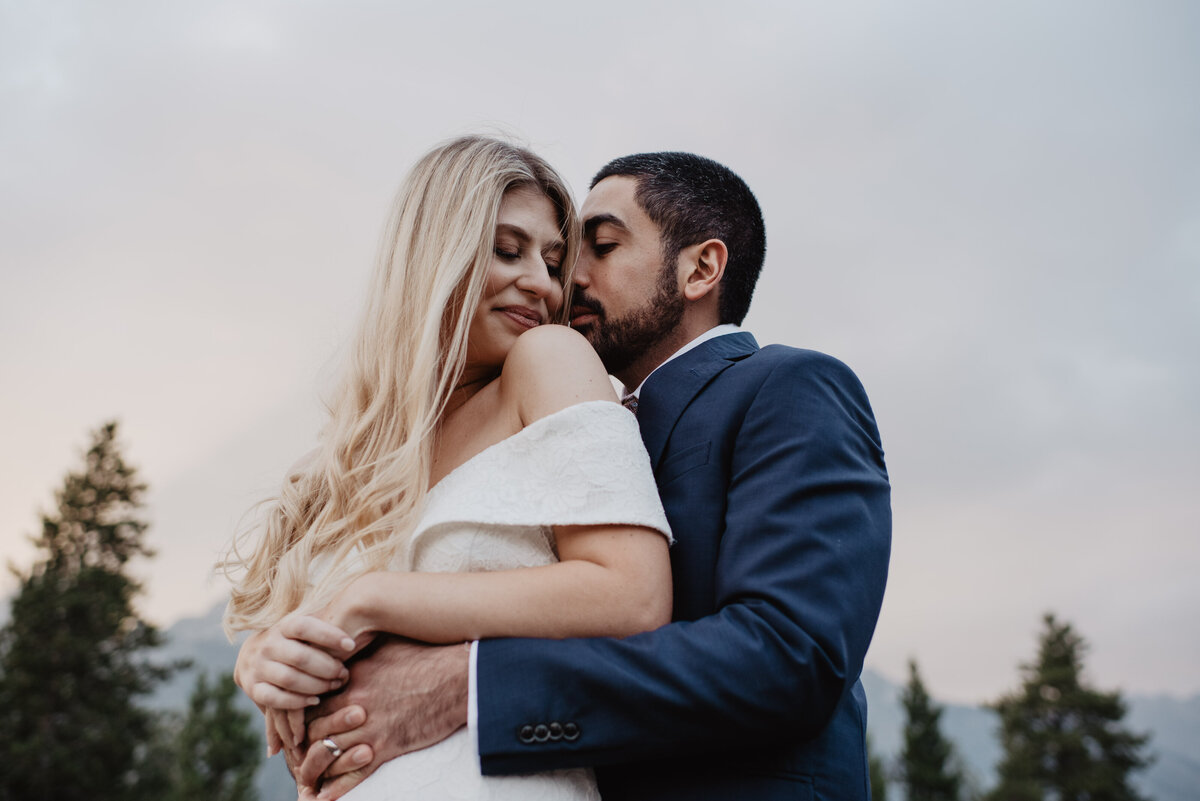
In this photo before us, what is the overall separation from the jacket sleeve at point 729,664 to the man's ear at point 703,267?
5.61ft

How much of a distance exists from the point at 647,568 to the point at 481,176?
171 cm

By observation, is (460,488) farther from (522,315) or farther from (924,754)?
(924,754)

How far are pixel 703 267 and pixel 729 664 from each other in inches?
91.6

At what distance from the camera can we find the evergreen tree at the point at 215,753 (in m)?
35.4

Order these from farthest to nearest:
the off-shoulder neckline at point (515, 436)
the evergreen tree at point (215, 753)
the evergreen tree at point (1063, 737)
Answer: the evergreen tree at point (1063, 737), the evergreen tree at point (215, 753), the off-shoulder neckline at point (515, 436)

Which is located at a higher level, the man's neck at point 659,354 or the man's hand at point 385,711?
the man's neck at point 659,354

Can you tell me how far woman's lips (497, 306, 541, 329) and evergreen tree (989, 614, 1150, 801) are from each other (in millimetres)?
45253

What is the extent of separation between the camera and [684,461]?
2695 mm

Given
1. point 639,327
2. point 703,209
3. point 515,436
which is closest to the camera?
point 515,436

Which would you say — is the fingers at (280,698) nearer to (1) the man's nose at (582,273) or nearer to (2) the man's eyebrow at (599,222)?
(1) the man's nose at (582,273)

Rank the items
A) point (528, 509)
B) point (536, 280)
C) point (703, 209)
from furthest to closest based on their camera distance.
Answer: point (703, 209) < point (536, 280) < point (528, 509)

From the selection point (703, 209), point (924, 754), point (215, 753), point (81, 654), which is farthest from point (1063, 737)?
point (703, 209)

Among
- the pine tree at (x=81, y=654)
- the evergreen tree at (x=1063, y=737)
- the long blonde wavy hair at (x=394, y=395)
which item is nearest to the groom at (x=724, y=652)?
the long blonde wavy hair at (x=394, y=395)

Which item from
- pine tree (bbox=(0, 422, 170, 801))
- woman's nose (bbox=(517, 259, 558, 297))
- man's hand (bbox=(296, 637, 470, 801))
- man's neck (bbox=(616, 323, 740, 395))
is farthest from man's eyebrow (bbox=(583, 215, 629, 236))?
pine tree (bbox=(0, 422, 170, 801))
